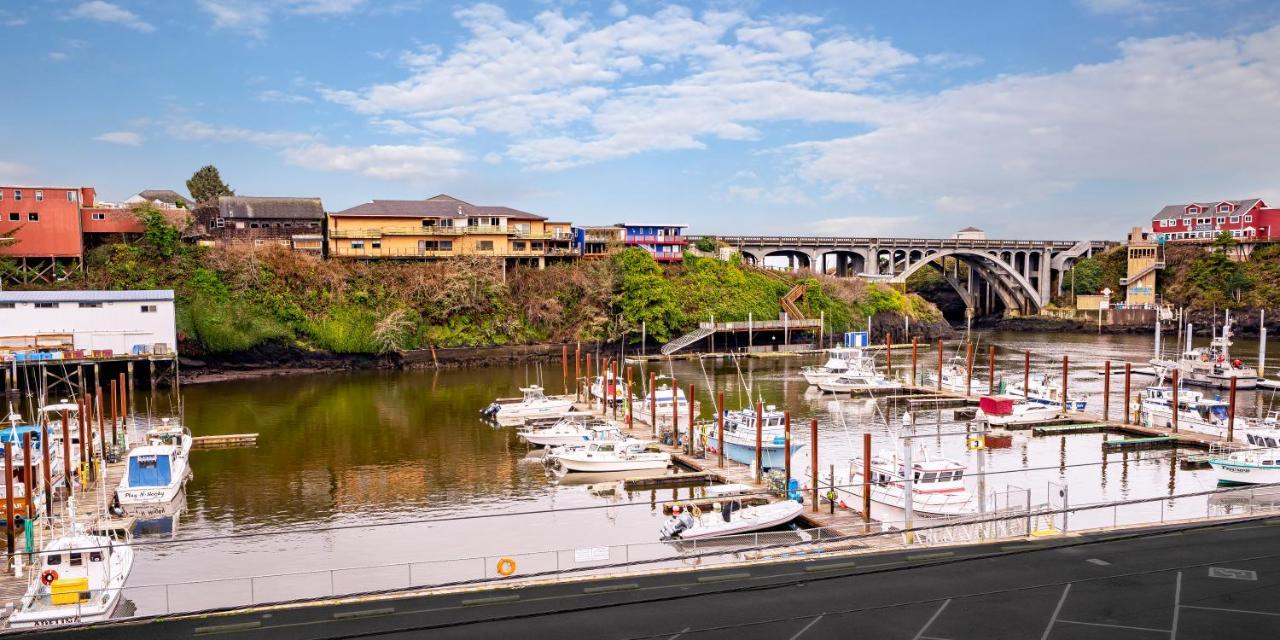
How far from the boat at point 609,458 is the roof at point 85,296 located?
4826cm

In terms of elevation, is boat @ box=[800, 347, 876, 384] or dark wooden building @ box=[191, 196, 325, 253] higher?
dark wooden building @ box=[191, 196, 325, 253]

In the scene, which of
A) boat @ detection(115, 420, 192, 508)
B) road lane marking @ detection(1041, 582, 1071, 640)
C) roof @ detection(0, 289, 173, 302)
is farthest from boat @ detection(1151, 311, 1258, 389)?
roof @ detection(0, 289, 173, 302)

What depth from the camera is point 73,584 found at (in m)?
24.1

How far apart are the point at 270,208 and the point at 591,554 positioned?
8843cm

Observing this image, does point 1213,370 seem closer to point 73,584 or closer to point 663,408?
point 663,408

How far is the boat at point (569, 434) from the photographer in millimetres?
48062

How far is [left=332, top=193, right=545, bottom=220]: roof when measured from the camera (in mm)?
100250

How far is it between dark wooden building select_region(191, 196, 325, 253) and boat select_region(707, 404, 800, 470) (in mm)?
66605

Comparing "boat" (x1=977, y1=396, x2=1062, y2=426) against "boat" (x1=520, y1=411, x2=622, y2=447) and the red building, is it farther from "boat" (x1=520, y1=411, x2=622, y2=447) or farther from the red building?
the red building

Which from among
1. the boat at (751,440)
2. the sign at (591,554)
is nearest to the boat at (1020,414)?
the boat at (751,440)

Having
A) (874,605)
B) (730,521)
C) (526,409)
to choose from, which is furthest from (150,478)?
(874,605)

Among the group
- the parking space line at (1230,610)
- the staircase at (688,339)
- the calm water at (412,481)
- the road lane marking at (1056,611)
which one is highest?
the staircase at (688,339)

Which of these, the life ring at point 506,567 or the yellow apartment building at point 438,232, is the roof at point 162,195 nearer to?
the yellow apartment building at point 438,232

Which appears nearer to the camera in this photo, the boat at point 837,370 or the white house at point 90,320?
the white house at point 90,320
